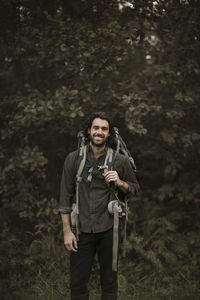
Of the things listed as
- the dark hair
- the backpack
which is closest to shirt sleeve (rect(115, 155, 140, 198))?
the backpack

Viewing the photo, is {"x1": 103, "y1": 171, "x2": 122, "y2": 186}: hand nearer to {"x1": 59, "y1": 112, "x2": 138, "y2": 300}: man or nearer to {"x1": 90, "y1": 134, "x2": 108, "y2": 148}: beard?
{"x1": 59, "y1": 112, "x2": 138, "y2": 300}: man

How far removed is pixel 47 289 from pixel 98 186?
7.09 ft

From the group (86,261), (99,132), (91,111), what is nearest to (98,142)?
(99,132)

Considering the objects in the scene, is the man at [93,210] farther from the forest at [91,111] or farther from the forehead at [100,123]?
the forest at [91,111]

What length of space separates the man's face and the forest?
139cm

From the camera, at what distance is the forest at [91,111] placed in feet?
17.1

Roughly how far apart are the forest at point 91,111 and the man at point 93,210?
1370 mm

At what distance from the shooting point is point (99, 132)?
358 centimetres

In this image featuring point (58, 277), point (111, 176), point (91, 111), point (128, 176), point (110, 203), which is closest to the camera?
point (111, 176)

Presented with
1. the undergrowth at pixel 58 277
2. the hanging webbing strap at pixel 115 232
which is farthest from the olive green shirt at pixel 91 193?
the undergrowth at pixel 58 277

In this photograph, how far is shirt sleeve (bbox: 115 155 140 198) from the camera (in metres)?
3.70

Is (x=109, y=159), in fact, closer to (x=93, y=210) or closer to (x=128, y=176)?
(x=128, y=176)

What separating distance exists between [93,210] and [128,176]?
20.7 inches

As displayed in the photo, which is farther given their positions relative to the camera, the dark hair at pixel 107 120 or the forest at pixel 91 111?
the forest at pixel 91 111
